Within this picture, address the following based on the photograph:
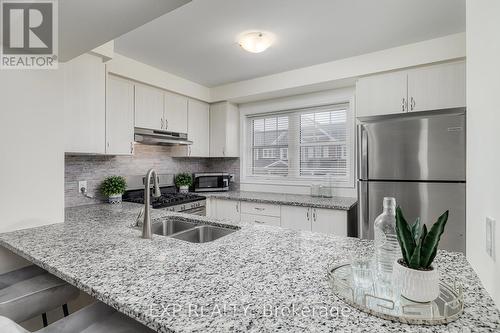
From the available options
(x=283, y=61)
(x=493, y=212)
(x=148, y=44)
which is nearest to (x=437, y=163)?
(x=493, y=212)

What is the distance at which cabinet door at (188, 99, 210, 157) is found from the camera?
3.52 meters

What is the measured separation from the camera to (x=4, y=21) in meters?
1.23

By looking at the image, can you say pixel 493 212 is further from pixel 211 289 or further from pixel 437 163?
pixel 437 163

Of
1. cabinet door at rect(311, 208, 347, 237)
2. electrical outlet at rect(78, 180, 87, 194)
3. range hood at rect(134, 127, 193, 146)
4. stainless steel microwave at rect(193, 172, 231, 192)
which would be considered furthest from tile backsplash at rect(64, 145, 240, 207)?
cabinet door at rect(311, 208, 347, 237)


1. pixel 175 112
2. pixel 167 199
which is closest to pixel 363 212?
pixel 167 199

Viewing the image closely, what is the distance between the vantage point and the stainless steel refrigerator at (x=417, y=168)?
79.0 inches

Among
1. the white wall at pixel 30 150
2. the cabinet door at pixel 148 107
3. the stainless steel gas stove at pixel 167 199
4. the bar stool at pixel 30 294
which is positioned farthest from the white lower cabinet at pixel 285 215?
the bar stool at pixel 30 294

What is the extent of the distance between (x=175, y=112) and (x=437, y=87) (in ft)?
9.36

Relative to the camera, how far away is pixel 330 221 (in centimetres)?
264

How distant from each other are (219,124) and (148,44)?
156 centimetres

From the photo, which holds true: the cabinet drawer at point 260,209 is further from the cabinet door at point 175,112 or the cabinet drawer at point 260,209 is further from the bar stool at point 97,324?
the bar stool at point 97,324

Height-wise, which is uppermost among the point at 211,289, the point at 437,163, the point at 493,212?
the point at 437,163

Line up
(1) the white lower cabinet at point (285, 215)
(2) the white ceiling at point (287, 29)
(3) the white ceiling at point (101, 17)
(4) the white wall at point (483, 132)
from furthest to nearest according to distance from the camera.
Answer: (1) the white lower cabinet at point (285, 215) < (2) the white ceiling at point (287, 29) < (3) the white ceiling at point (101, 17) < (4) the white wall at point (483, 132)

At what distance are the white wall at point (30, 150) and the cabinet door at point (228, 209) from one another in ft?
6.25
